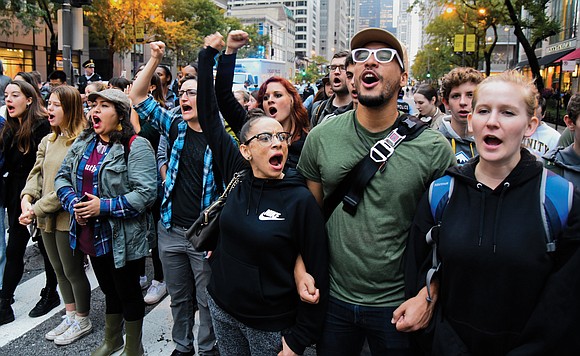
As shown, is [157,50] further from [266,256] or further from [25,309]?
[25,309]

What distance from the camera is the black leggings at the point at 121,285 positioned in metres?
3.94

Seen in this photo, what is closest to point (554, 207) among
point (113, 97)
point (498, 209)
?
point (498, 209)

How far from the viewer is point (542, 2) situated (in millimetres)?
24047

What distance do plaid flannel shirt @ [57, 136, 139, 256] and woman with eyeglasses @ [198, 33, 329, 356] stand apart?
4.56ft

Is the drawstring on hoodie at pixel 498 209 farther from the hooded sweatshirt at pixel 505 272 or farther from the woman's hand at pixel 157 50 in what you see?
the woman's hand at pixel 157 50

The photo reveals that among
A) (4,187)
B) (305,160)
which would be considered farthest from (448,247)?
(4,187)

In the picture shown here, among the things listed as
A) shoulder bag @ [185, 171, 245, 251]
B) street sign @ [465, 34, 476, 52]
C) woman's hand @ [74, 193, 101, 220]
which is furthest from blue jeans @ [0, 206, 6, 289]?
street sign @ [465, 34, 476, 52]

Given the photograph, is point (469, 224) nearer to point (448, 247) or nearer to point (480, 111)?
point (448, 247)

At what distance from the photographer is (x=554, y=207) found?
1.97m

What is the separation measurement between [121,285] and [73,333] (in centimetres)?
102

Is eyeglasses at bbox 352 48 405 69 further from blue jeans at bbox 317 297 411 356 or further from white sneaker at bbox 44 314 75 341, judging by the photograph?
white sneaker at bbox 44 314 75 341

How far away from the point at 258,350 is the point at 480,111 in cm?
174

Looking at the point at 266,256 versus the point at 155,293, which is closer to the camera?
the point at 266,256

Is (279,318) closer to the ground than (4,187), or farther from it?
closer to the ground
